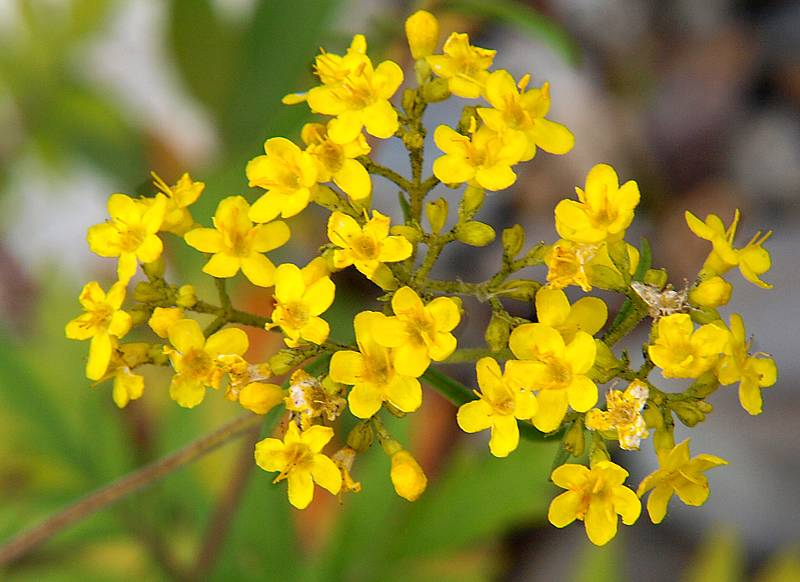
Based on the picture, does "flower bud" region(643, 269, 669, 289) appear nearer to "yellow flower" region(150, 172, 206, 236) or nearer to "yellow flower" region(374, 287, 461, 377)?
"yellow flower" region(374, 287, 461, 377)

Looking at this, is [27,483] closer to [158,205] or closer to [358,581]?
[358,581]

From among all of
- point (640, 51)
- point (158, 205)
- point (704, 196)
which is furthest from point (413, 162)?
point (640, 51)

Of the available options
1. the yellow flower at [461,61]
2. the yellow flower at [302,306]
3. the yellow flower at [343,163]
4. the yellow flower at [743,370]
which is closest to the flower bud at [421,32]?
the yellow flower at [461,61]

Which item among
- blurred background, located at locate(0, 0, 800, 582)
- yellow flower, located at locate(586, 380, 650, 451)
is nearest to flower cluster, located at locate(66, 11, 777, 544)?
yellow flower, located at locate(586, 380, 650, 451)

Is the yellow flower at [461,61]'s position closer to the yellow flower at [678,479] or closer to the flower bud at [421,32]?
the flower bud at [421,32]

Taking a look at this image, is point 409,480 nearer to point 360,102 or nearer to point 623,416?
point 623,416

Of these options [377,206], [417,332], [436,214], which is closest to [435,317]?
[417,332]
